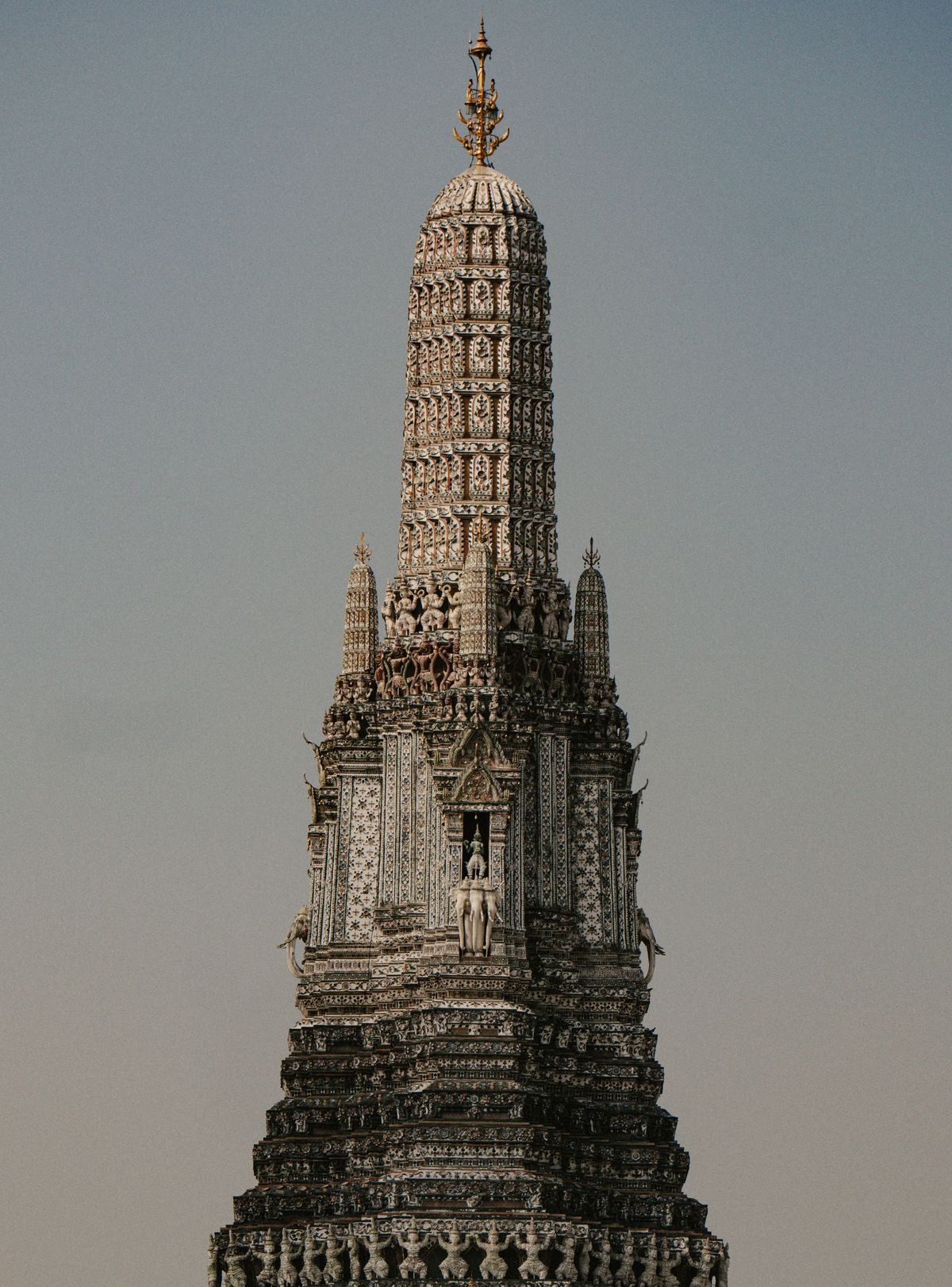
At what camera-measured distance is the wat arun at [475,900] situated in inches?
3858

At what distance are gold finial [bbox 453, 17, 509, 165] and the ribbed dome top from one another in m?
0.52

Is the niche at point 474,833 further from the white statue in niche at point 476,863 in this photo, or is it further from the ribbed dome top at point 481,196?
the ribbed dome top at point 481,196

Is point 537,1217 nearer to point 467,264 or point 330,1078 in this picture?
point 330,1078

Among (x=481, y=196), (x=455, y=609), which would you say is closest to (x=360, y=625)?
(x=455, y=609)

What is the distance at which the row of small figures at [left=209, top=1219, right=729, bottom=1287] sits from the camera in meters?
96.1

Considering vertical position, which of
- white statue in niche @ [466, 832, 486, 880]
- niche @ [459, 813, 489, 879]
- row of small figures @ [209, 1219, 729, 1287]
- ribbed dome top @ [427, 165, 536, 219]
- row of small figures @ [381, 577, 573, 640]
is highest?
ribbed dome top @ [427, 165, 536, 219]

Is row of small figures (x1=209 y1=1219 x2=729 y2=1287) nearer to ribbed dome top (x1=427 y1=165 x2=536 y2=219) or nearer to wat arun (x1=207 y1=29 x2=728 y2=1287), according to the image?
wat arun (x1=207 y1=29 x2=728 y2=1287)

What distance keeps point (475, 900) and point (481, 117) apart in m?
22.2

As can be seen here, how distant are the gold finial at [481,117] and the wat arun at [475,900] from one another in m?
0.08

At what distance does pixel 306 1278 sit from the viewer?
99250 mm

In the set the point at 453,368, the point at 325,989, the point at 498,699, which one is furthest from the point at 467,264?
the point at 325,989

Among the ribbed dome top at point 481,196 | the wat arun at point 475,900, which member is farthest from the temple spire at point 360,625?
the ribbed dome top at point 481,196

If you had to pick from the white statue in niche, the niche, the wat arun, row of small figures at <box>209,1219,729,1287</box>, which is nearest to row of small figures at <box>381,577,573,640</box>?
the wat arun

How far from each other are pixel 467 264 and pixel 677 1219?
25.3 metres
